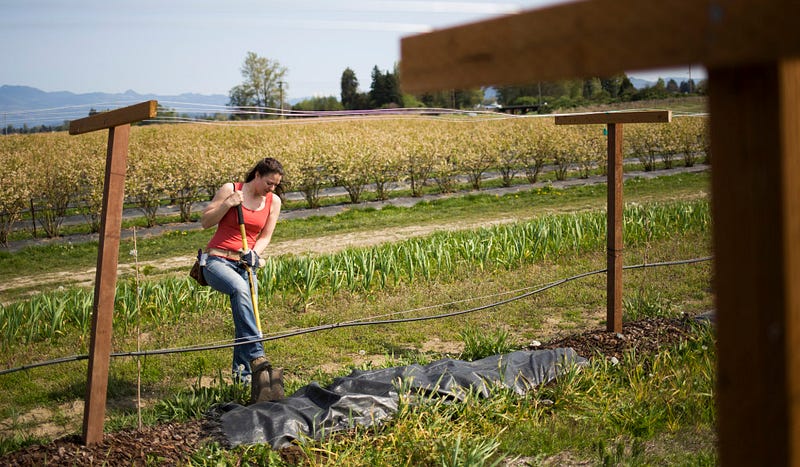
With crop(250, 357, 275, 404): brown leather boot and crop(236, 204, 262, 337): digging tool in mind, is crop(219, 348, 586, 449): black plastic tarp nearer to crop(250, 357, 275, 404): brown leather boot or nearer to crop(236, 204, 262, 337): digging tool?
crop(250, 357, 275, 404): brown leather boot

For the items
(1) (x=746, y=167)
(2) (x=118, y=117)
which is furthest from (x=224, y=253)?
(1) (x=746, y=167)

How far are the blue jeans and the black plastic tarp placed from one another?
0.61 metres

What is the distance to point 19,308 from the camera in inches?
258

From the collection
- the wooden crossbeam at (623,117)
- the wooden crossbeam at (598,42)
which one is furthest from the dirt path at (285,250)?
the wooden crossbeam at (598,42)

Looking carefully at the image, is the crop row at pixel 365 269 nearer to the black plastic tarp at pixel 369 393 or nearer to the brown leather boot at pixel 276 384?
the brown leather boot at pixel 276 384

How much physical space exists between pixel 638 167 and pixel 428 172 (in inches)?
295

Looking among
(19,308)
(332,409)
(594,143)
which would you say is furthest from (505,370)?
(594,143)

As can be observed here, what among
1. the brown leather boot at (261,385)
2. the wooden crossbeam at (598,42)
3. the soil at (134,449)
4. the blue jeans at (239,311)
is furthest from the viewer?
the blue jeans at (239,311)

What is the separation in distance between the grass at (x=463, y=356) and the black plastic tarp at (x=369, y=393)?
11 cm

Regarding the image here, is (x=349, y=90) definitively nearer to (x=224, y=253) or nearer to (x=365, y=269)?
(x=365, y=269)

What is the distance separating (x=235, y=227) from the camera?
5.29 m

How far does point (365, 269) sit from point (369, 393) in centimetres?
335

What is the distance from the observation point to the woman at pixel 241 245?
4.93 m

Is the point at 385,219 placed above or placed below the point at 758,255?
below
